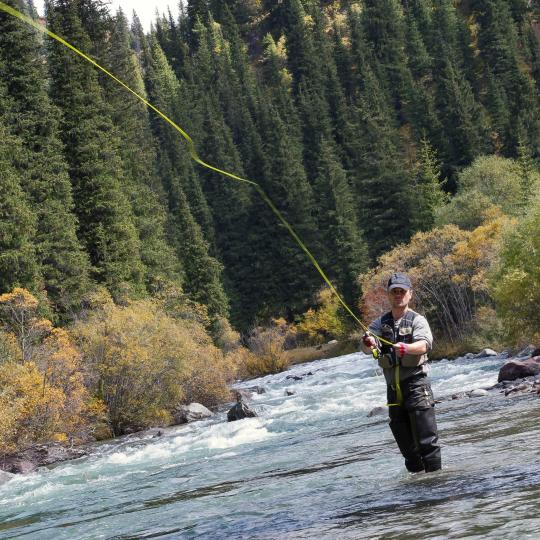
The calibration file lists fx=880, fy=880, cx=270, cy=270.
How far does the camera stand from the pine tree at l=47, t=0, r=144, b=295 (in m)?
46.9

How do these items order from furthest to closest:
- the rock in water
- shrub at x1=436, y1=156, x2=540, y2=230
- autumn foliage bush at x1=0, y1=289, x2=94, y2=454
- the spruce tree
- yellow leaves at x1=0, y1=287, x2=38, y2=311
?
the spruce tree, shrub at x1=436, y1=156, x2=540, y2=230, yellow leaves at x1=0, y1=287, x2=38, y2=311, autumn foliage bush at x1=0, y1=289, x2=94, y2=454, the rock in water

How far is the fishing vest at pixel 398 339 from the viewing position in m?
8.25

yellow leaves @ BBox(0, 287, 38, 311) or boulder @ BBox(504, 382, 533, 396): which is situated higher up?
yellow leaves @ BBox(0, 287, 38, 311)

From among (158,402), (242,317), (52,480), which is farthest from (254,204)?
(52,480)

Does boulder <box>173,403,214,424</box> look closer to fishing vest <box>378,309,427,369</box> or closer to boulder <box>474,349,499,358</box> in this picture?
boulder <box>474,349,499,358</box>

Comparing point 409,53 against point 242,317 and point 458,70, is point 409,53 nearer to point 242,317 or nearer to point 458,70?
point 458,70

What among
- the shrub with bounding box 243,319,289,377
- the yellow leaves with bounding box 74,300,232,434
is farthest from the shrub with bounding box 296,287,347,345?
the yellow leaves with bounding box 74,300,232,434

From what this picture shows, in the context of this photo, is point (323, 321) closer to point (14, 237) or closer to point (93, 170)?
point (93, 170)

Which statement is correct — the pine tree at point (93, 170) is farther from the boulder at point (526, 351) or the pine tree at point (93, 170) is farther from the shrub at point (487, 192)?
→ the shrub at point (487, 192)

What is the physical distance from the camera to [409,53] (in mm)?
117438

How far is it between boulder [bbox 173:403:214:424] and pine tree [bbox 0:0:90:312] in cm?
964

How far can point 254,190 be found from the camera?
308 feet

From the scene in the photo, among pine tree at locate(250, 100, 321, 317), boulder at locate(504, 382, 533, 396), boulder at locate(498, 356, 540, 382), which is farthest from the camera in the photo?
pine tree at locate(250, 100, 321, 317)

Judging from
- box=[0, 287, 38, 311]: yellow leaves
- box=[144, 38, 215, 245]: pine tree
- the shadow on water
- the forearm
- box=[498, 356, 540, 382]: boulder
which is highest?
box=[144, 38, 215, 245]: pine tree
